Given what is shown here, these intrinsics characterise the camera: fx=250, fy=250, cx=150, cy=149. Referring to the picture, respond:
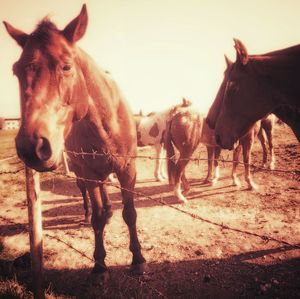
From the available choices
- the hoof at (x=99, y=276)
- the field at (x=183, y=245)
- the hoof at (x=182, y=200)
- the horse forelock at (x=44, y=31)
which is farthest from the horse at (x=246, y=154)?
the horse forelock at (x=44, y=31)

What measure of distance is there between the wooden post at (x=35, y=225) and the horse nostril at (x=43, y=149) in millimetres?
671

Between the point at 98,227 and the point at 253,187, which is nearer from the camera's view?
A: the point at 98,227

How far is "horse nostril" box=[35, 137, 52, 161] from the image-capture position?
1839 millimetres

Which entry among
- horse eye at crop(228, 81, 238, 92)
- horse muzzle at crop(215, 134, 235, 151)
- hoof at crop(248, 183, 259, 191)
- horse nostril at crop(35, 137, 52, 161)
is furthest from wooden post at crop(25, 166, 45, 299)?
hoof at crop(248, 183, 259, 191)

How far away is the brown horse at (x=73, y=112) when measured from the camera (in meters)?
1.92

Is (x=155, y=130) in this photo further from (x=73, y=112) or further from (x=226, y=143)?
(x=73, y=112)

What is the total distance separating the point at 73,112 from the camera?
238 centimetres

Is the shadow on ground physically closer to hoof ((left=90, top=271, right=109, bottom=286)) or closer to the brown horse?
hoof ((left=90, top=271, right=109, bottom=286))

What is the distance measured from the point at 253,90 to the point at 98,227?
2.68 meters

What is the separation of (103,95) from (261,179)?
5.74m

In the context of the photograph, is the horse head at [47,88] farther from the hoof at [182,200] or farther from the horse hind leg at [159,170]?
the horse hind leg at [159,170]

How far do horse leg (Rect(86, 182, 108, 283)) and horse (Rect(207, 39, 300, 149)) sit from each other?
1788mm

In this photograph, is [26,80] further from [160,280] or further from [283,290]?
[283,290]

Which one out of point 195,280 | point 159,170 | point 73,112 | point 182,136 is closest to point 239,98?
point 73,112
